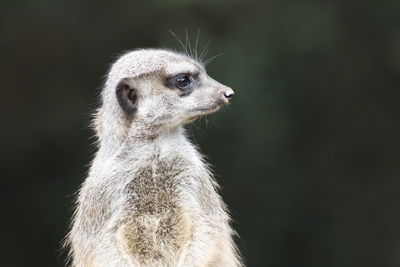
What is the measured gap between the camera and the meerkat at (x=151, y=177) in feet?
15.9

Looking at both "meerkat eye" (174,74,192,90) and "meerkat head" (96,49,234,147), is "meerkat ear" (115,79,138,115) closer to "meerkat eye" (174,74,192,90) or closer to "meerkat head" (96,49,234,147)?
"meerkat head" (96,49,234,147)

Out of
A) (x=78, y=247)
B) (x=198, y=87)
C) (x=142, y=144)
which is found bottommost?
(x=78, y=247)

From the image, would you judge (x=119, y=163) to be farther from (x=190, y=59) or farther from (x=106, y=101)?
(x=190, y=59)

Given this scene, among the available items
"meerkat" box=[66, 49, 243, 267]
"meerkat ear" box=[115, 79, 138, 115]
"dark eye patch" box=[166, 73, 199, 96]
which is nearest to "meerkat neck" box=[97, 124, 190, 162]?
"meerkat" box=[66, 49, 243, 267]

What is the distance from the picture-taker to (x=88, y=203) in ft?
16.2

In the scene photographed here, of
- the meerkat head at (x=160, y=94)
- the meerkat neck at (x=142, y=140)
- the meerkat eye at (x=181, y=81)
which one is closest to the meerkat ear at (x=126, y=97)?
the meerkat head at (x=160, y=94)

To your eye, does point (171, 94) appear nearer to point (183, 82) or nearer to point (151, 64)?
point (183, 82)

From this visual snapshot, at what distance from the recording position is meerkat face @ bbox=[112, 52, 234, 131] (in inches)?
189

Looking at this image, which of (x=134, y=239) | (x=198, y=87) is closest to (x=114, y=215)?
(x=134, y=239)

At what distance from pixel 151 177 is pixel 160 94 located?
447mm

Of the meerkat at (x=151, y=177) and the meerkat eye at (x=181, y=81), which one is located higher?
the meerkat eye at (x=181, y=81)

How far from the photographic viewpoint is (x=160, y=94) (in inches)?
192

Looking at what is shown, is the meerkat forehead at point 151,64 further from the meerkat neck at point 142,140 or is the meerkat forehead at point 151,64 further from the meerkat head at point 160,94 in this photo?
the meerkat neck at point 142,140

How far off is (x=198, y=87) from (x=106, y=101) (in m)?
0.54
